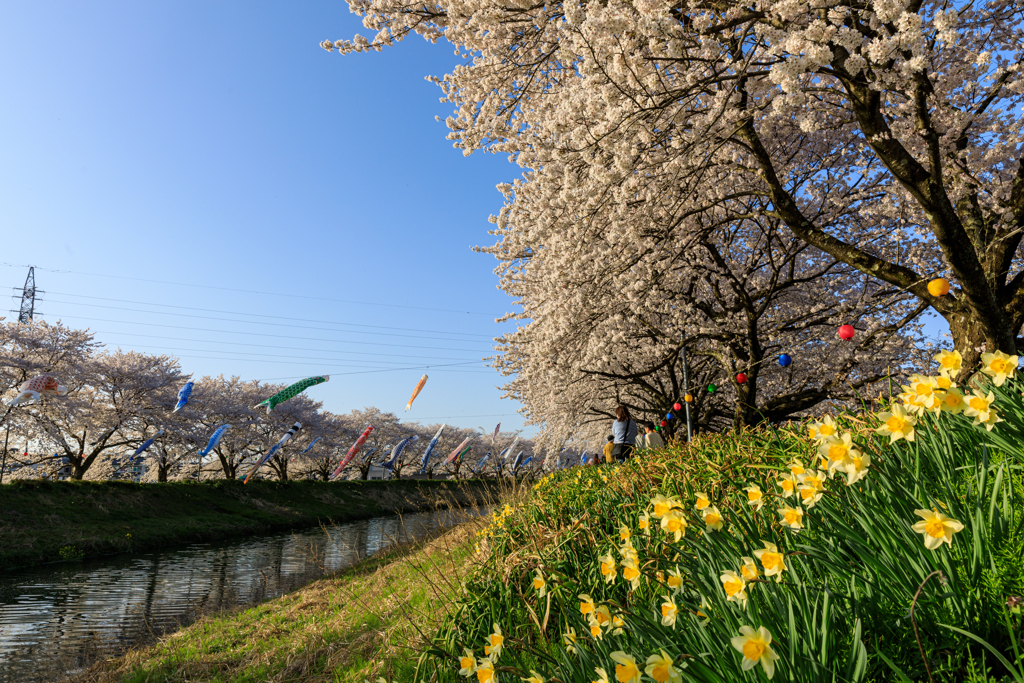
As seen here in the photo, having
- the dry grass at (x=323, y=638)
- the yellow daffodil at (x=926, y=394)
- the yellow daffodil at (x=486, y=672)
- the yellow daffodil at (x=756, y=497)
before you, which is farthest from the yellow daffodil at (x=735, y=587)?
the dry grass at (x=323, y=638)

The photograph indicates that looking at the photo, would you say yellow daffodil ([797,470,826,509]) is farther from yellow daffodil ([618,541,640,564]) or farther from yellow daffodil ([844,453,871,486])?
yellow daffodil ([618,541,640,564])

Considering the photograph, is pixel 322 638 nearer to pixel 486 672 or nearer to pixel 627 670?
pixel 486 672

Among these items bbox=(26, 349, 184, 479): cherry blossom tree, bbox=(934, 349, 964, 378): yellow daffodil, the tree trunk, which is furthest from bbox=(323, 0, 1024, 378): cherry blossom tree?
bbox=(26, 349, 184, 479): cherry blossom tree

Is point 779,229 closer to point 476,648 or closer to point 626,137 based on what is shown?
point 626,137

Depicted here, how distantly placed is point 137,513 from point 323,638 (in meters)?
20.2

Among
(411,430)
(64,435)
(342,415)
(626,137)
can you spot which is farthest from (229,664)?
(411,430)

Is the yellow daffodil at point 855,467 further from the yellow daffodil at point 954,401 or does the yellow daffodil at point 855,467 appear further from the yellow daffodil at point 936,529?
the yellow daffodil at point 954,401

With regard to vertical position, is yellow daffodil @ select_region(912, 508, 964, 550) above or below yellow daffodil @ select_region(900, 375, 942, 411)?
below

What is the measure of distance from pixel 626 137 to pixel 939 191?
3.61m

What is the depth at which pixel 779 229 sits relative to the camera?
13711 mm

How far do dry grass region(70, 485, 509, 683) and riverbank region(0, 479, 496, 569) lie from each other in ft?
4.30

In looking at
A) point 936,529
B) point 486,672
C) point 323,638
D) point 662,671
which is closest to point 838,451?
point 936,529

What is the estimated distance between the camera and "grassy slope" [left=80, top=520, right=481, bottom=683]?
4922 mm

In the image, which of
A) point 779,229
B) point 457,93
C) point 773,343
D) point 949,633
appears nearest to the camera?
point 949,633
